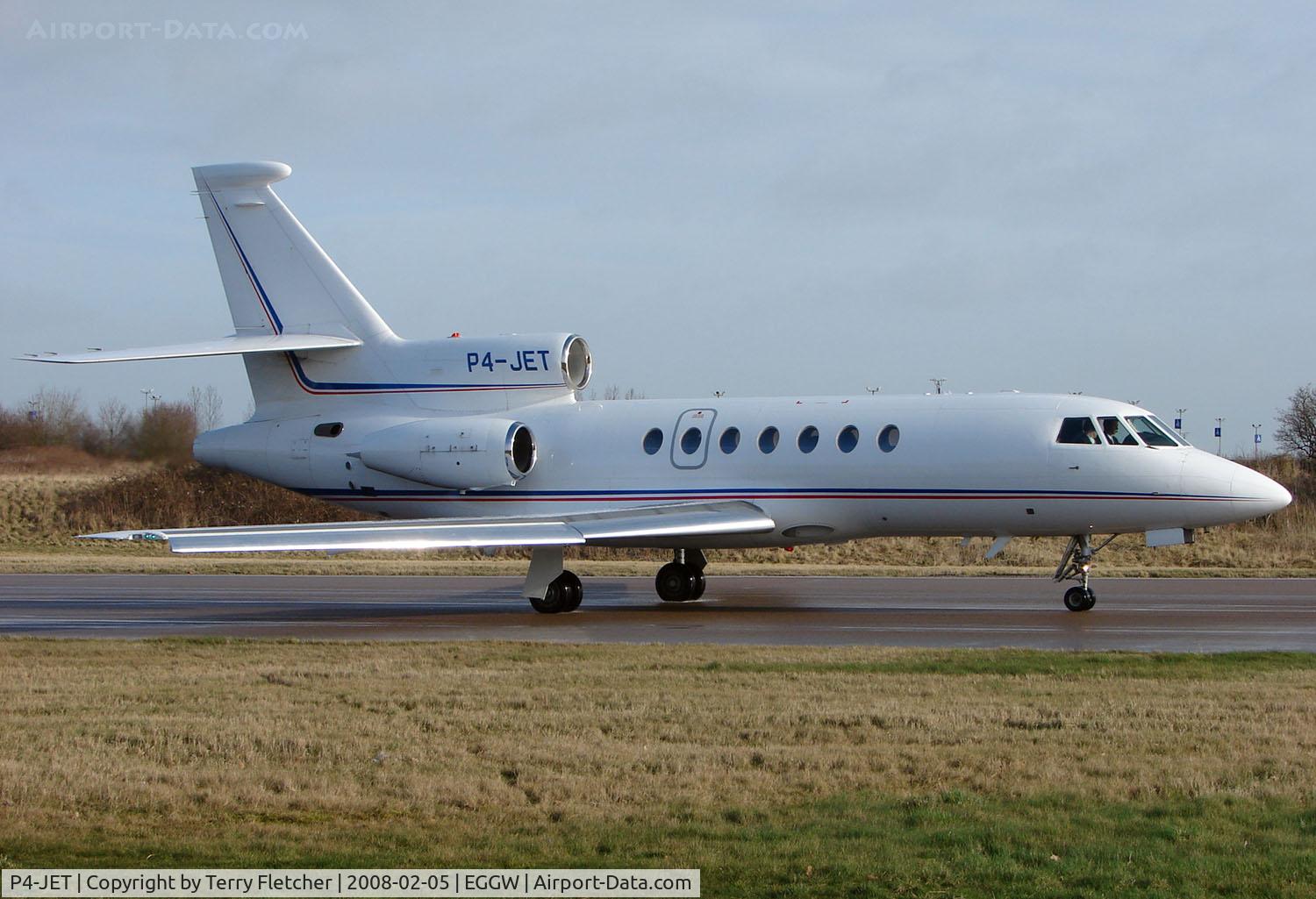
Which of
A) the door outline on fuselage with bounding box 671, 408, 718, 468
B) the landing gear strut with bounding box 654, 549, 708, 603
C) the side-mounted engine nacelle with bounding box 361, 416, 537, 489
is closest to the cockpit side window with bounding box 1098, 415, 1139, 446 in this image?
the door outline on fuselage with bounding box 671, 408, 718, 468

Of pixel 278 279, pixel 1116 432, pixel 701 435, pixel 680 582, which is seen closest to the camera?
pixel 1116 432

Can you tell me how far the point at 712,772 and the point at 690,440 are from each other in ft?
49.0

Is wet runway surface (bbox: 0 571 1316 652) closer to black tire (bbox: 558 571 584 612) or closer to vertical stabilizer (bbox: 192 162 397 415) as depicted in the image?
black tire (bbox: 558 571 584 612)

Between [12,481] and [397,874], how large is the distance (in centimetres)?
4529

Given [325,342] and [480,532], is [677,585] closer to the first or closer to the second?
[480,532]

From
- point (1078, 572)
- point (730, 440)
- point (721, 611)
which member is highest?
point (730, 440)

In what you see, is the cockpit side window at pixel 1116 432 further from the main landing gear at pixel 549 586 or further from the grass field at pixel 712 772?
the main landing gear at pixel 549 586

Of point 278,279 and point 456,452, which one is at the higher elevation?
point 278,279

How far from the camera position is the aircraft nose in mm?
20469

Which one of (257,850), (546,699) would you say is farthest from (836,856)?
(546,699)

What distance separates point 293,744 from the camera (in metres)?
10.0

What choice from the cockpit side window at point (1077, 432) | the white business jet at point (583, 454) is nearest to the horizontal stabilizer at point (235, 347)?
the white business jet at point (583, 454)

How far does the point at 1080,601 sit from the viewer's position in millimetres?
21094

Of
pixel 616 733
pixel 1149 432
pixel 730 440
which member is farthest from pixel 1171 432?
pixel 616 733
